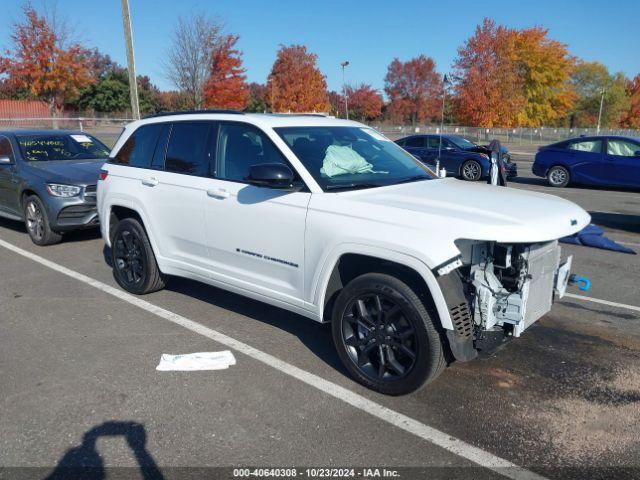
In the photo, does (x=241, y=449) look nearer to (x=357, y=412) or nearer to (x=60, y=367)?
(x=357, y=412)

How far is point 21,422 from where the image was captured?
3.47 m

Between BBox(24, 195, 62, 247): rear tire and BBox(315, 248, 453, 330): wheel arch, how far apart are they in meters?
5.59

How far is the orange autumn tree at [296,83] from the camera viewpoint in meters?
50.8

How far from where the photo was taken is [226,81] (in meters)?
36.1

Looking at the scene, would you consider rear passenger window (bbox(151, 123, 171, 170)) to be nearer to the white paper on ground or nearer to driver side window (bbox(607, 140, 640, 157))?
the white paper on ground

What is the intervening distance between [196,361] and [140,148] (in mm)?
2526

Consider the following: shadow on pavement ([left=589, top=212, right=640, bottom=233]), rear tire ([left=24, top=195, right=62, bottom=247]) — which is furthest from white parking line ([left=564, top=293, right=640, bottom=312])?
rear tire ([left=24, top=195, right=62, bottom=247])

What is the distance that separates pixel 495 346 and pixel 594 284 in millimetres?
3474

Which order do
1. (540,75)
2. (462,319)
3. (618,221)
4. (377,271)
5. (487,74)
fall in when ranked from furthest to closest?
1. (540,75)
2. (487,74)
3. (618,221)
4. (377,271)
5. (462,319)

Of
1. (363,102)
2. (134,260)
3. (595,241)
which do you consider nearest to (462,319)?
(134,260)

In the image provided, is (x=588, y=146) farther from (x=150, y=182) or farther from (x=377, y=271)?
(x=377, y=271)

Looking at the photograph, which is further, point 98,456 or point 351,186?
point 351,186

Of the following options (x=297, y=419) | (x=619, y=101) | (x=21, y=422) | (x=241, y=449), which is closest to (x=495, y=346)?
(x=297, y=419)

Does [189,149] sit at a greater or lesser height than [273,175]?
greater
